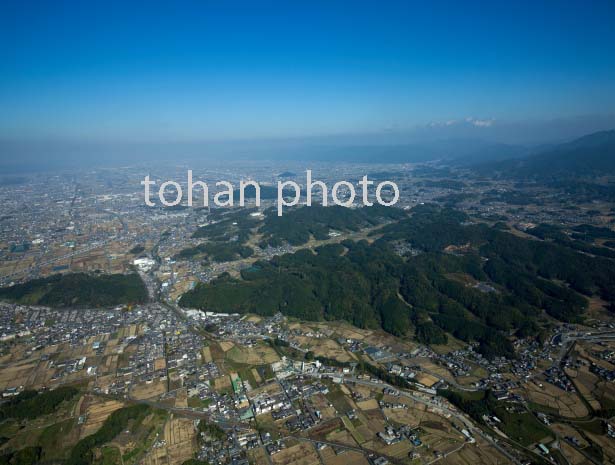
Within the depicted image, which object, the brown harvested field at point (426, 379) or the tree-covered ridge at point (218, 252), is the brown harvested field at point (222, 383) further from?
the tree-covered ridge at point (218, 252)

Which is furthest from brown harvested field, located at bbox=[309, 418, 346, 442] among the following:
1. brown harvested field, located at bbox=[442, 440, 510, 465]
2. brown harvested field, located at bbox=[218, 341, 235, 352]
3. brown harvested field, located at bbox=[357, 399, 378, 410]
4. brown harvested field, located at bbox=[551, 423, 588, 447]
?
brown harvested field, located at bbox=[551, 423, 588, 447]

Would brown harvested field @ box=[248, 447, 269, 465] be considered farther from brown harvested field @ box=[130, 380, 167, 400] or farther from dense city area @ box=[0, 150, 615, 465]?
brown harvested field @ box=[130, 380, 167, 400]

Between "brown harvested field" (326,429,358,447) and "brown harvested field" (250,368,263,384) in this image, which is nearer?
"brown harvested field" (326,429,358,447)

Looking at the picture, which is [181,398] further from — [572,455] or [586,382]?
[586,382]

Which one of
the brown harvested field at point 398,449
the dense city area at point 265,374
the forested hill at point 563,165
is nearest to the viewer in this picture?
the brown harvested field at point 398,449

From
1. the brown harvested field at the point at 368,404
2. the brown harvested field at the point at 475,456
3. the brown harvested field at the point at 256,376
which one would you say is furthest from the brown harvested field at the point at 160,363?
the brown harvested field at the point at 475,456

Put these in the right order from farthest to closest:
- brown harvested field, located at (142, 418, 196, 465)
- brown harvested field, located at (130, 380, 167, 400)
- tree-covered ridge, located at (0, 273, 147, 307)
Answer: tree-covered ridge, located at (0, 273, 147, 307)
brown harvested field, located at (130, 380, 167, 400)
brown harvested field, located at (142, 418, 196, 465)
